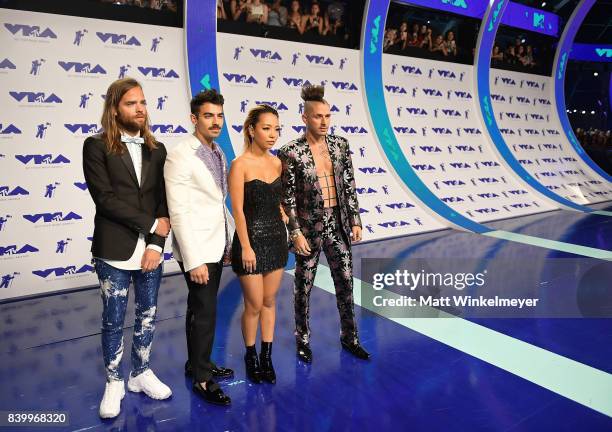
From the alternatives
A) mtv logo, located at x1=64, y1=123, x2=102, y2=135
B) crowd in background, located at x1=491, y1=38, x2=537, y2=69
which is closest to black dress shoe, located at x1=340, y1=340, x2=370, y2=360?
mtv logo, located at x1=64, y1=123, x2=102, y2=135

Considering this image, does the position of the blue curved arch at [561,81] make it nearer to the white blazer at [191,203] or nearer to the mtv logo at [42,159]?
the mtv logo at [42,159]

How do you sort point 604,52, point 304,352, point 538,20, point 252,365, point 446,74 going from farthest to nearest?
point 604,52 → point 538,20 → point 446,74 → point 304,352 → point 252,365

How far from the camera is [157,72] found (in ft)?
16.8

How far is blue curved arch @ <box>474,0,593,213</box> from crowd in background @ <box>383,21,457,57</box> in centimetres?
56

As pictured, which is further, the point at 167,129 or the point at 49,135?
the point at 167,129

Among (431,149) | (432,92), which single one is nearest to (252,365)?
(431,149)

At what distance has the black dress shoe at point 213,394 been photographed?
239 cm

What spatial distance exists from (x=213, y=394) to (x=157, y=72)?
13.0 ft

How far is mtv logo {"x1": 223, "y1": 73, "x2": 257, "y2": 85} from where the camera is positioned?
5746 millimetres

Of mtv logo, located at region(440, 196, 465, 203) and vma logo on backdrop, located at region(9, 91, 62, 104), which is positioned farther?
mtv logo, located at region(440, 196, 465, 203)

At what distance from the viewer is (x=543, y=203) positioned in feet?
28.6

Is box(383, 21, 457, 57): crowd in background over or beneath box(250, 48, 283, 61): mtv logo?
over

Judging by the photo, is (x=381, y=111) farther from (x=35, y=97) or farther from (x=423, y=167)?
(x=35, y=97)

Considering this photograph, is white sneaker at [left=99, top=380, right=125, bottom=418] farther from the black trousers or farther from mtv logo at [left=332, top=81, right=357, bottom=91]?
mtv logo at [left=332, top=81, right=357, bottom=91]
